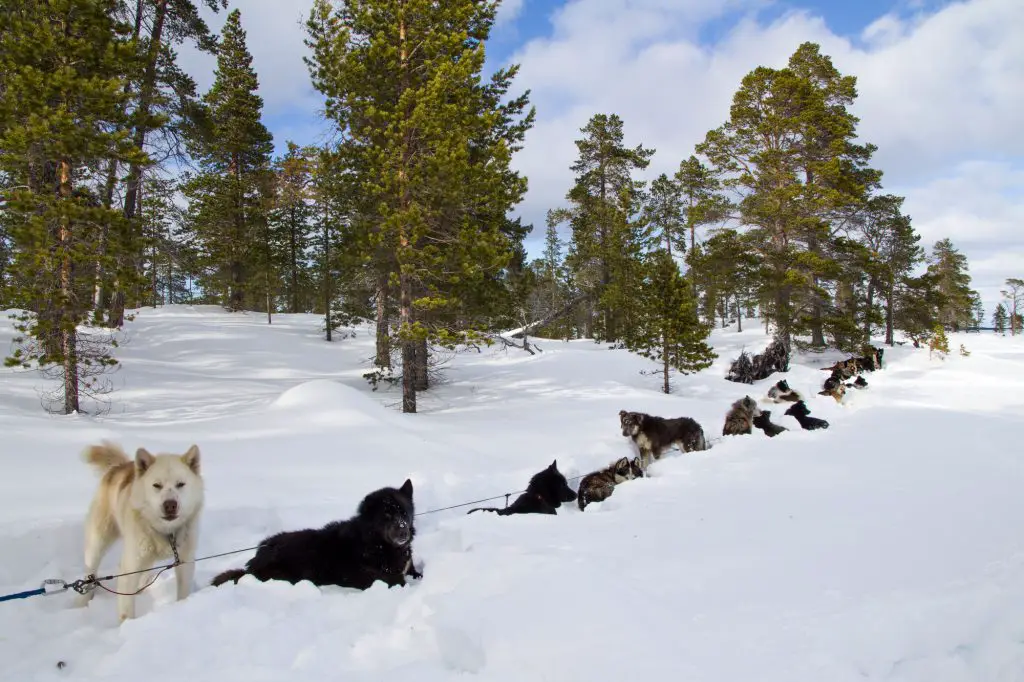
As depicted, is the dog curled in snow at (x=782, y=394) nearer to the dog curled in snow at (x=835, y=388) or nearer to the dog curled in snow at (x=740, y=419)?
the dog curled in snow at (x=835, y=388)

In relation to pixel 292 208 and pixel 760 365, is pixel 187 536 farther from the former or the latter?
pixel 292 208

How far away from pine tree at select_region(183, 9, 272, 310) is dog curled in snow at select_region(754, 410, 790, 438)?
2794 centimetres

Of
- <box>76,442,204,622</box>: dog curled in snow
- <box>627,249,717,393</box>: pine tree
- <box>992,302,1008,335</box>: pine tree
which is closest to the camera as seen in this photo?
<box>76,442,204,622</box>: dog curled in snow

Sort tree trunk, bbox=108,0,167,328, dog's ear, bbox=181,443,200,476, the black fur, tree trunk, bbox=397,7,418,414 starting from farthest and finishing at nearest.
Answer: the black fur
tree trunk, bbox=397,7,418,414
tree trunk, bbox=108,0,167,328
dog's ear, bbox=181,443,200,476

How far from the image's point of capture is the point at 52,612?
135 inches

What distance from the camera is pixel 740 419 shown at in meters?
10.5

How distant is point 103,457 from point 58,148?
7821 mm

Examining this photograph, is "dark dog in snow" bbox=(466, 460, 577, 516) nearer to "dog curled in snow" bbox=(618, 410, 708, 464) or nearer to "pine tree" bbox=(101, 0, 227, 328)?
"dog curled in snow" bbox=(618, 410, 708, 464)

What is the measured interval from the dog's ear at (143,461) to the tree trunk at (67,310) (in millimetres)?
7987

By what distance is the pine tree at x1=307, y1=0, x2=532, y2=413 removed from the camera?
1122 centimetres

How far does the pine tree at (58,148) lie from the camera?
335 inches

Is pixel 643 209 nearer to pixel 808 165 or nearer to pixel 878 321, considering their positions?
pixel 808 165

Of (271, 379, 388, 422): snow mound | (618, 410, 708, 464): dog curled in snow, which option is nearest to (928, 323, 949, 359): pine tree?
(618, 410, 708, 464): dog curled in snow

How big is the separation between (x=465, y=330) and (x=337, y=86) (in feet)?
22.1
